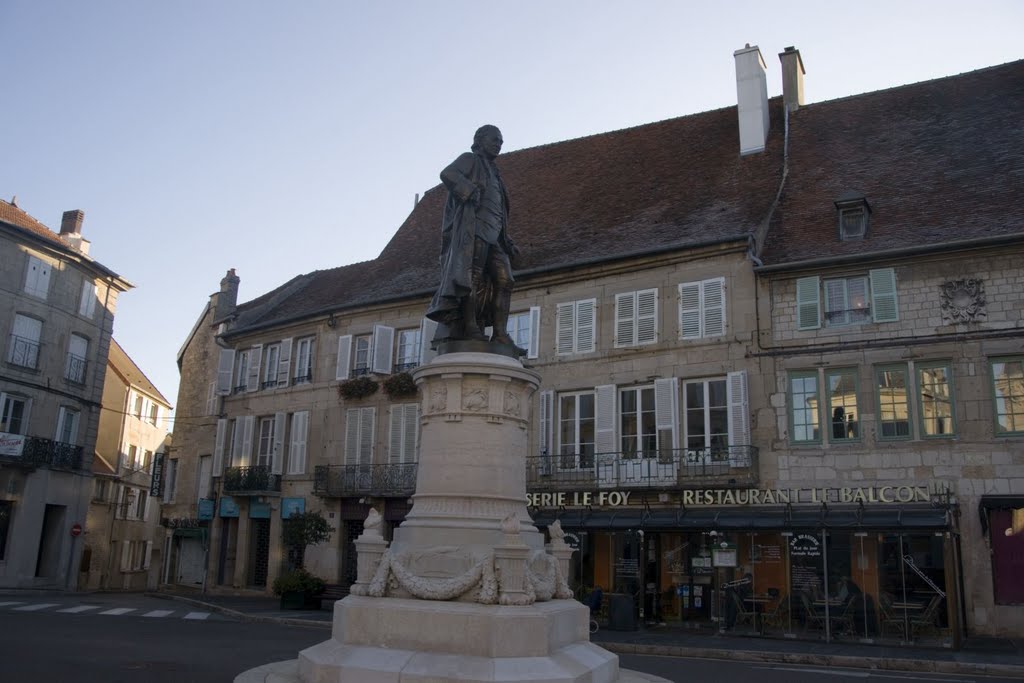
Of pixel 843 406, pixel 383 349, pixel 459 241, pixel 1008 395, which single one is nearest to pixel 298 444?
pixel 383 349

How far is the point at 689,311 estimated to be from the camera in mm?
21953

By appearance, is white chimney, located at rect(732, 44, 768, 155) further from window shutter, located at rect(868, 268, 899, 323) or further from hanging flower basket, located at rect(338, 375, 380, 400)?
hanging flower basket, located at rect(338, 375, 380, 400)

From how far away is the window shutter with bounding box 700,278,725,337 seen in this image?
21391 mm

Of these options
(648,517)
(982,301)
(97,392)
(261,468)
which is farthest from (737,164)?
(97,392)

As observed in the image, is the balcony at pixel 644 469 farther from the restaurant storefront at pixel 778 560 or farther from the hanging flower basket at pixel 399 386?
the hanging flower basket at pixel 399 386

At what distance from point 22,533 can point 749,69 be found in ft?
87.8

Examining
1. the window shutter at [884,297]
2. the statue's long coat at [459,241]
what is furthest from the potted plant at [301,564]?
the statue's long coat at [459,241]

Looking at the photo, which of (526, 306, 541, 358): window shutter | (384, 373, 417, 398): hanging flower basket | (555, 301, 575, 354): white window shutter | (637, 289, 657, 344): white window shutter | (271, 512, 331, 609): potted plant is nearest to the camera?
(271, 512, 331, 609): potted plant

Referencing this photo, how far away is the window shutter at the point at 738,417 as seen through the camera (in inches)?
798

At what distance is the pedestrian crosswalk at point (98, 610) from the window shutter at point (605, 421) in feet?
32.9

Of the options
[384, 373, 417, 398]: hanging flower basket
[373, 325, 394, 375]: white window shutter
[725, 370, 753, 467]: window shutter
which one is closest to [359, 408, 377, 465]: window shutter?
[384, 373, 417, 398]: hanging flower basket

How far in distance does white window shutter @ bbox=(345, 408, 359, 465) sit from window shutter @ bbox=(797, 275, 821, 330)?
13.5 m

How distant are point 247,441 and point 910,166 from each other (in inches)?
863

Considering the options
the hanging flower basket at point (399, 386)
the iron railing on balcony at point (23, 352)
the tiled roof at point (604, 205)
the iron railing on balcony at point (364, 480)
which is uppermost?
the tiled roof at point (604, 205)
